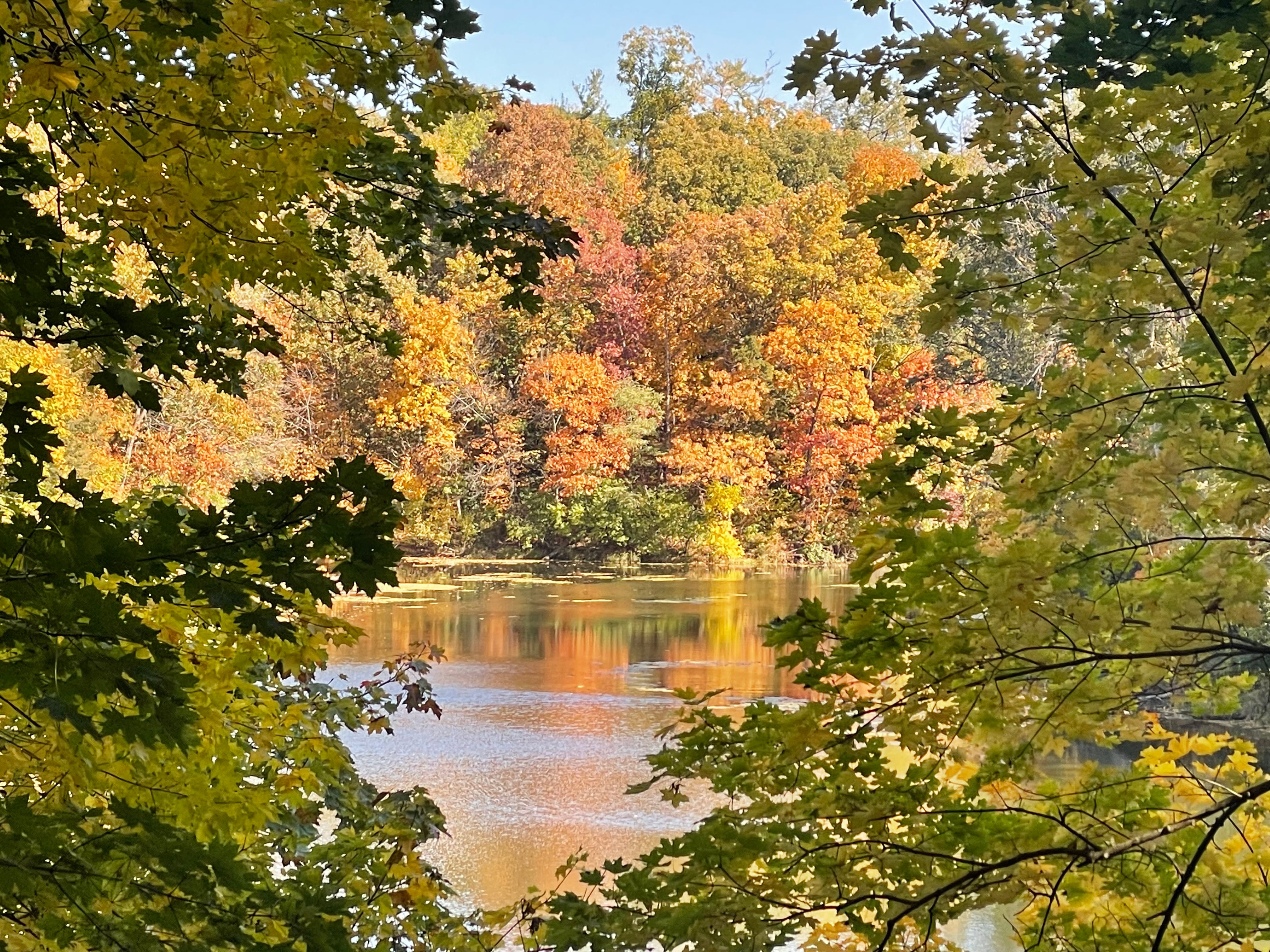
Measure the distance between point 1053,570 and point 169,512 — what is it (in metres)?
1.08

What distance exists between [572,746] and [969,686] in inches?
243

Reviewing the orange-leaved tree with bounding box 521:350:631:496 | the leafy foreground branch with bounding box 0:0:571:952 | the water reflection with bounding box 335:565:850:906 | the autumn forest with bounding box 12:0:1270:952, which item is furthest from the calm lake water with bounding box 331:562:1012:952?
the orange-leaved tree with bounding box 521:350:631:496

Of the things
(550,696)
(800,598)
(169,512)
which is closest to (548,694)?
(550,696)

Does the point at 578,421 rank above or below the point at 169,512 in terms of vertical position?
above

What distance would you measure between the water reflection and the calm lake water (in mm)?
16

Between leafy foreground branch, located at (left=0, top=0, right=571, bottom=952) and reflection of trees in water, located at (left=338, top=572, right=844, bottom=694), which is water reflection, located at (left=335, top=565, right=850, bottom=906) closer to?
reflection of trees in water, located at (left=338, top=572, right=844, bottom=694)

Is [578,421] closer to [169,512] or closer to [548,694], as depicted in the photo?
[548,694]

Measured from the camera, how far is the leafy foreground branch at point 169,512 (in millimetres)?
890

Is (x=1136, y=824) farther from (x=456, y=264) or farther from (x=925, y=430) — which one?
(x=456, y=264)

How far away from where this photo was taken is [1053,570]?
147 centimetres

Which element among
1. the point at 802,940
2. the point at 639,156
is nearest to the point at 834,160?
the point at 639,156

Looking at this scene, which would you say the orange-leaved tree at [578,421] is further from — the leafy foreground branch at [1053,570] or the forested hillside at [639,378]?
the leafy foreground branch at [1053,570]

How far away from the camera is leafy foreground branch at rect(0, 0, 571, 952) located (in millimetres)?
890

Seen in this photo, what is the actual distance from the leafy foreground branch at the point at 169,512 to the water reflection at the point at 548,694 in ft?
10.8
